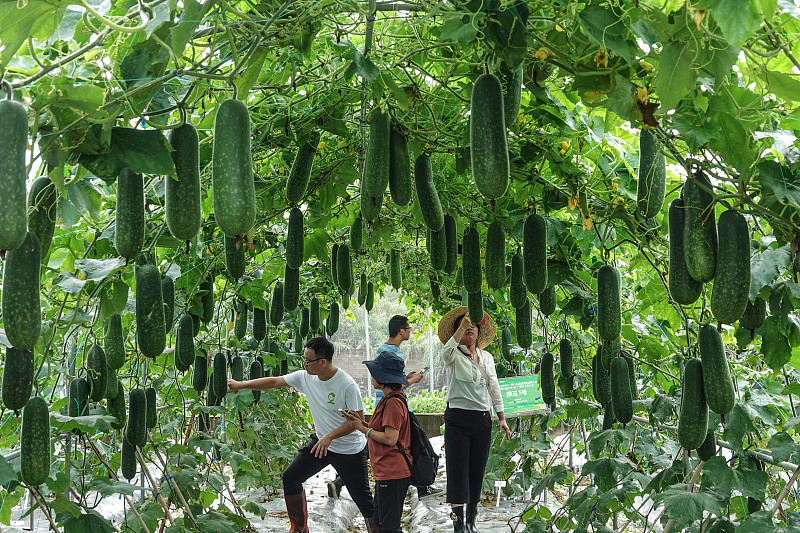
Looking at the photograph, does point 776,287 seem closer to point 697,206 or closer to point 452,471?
point 697,206

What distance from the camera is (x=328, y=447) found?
21.4ft

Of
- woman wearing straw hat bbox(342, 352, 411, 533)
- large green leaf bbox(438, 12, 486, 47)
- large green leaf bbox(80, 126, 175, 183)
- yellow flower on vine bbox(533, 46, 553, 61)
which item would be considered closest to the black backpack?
woman wearing straw hat bbox(342, 352, 411, 533)

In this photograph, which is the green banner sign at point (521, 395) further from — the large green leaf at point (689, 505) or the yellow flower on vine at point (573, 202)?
the yellow flower on vine at point (573, 202)

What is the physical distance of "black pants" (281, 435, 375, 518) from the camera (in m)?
6.64

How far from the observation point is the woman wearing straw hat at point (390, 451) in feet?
19.3

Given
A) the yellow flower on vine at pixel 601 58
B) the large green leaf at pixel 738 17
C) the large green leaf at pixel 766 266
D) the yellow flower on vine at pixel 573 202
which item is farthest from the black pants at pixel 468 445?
the large green leaf at pixel 738 17

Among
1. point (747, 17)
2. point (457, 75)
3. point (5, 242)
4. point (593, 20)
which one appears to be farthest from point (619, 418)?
point (5, 242)

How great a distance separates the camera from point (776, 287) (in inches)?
117

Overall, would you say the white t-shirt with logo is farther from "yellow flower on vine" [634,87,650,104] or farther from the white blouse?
"yellow flower on vine" [634,87,650,104]

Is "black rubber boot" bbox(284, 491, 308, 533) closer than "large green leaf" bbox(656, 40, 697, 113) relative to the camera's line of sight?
No

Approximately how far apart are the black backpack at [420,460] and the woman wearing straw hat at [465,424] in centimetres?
60

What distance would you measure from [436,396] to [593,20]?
22404 mm

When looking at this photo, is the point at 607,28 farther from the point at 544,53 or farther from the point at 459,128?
the point at 459,128

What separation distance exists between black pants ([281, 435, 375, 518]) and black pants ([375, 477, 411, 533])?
67 cm
